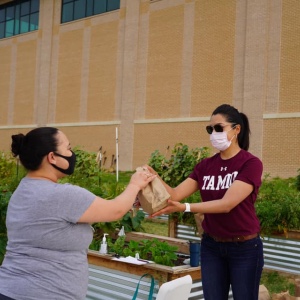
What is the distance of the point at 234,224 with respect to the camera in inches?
139

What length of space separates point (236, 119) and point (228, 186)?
507 mm

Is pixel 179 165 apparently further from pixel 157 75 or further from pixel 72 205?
pixel 157 75

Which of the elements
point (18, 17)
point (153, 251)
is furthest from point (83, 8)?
point (153, 251)

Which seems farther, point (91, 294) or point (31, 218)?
point (91, 294)

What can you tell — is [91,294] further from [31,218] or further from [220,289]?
[31,218]

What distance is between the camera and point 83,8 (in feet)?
97.3

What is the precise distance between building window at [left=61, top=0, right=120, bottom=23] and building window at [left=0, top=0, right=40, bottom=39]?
246 cm

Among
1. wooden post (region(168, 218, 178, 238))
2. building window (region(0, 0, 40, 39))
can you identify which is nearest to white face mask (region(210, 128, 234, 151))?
wooden post (region(168, 218, 178, 238))

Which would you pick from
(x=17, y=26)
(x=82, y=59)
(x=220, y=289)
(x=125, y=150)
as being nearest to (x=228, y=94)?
(x=125, y=150)

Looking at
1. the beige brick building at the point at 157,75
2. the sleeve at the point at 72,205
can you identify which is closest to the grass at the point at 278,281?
the sleeve at the point at 72,205

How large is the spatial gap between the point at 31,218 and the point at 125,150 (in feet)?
79.4

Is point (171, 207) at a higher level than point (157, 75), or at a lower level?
lower

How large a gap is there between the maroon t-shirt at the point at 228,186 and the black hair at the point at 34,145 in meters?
1.45

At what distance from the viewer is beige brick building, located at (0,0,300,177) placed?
21.4m
